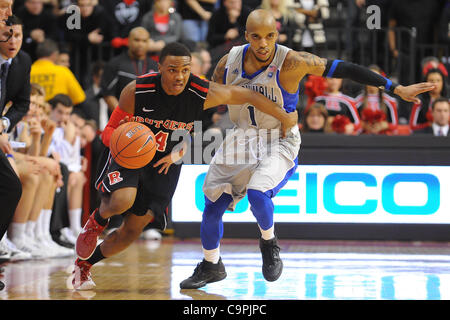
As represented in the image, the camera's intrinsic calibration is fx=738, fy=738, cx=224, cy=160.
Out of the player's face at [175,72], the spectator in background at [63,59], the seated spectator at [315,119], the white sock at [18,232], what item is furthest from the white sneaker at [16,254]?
the seated spectator at [315,119]

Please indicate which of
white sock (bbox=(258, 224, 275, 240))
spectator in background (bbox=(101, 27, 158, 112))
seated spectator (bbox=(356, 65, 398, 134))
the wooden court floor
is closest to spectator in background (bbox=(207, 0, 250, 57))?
spectator in background (bbox=(101, 27, 158, 112))

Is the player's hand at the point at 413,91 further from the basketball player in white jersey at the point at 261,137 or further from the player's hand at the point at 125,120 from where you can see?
the player's hand at the point at 125,120

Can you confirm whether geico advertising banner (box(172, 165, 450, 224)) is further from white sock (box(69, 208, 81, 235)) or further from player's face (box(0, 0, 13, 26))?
player's face (box(0, 0, 13, 26))

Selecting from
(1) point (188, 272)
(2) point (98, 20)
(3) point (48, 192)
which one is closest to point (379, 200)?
(1) point (188, 272)

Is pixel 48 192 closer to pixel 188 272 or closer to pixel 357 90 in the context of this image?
pixel 188 272

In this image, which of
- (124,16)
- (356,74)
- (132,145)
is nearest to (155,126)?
(132,145)

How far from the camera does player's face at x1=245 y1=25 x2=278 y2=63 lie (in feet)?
18.7

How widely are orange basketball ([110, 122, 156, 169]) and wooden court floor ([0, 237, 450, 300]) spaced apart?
3.36 feet

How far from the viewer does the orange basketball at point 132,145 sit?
550 cm

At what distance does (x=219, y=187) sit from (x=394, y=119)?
5022 mm

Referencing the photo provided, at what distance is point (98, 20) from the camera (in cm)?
1148

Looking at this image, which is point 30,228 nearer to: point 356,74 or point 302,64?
point 302,64

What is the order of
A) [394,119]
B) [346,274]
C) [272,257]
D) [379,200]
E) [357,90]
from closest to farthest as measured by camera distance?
[272,257], [346,274], [379,200], [394,119], [357,90]

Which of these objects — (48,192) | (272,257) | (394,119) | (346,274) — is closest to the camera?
(272,257)
